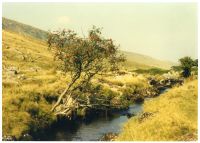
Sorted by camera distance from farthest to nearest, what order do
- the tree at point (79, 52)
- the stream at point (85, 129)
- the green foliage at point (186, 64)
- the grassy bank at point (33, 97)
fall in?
the green foliage at point (186, 64), the tree at point (79, 52), the stream at point (85, 129), the grassy bank at point (33, 97)

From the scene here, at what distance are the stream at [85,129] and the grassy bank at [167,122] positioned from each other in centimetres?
287

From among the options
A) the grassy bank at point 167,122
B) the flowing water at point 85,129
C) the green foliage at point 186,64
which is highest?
the green foliage at point 186,64

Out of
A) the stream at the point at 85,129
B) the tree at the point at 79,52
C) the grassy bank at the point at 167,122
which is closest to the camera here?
the grassy bank at the point at 167,122

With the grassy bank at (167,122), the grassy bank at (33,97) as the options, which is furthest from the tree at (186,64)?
the grassy bank at (167,122)

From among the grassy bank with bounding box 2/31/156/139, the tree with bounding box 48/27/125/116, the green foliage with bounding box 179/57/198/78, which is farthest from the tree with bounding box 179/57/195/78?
the tree with bounding box 48/27/125/116

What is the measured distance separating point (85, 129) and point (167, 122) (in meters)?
7.76

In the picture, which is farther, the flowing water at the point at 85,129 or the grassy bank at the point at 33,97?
the flowing water at the point at 85,129

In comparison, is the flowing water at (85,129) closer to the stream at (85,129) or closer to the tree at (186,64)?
the stream at (85,129)

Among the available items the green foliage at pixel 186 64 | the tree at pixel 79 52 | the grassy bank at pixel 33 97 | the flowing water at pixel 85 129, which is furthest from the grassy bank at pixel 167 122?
the green foliage at pixel 186 64

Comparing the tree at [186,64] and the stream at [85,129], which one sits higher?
the tree at [186,64]

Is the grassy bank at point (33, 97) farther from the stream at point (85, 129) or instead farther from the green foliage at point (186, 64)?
the green foliage at point (186, 64)

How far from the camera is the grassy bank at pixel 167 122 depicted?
2570 centimetres

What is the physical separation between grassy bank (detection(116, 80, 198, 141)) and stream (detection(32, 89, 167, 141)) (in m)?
2.87

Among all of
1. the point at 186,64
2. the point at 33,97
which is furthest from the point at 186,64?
the point at 33,97
